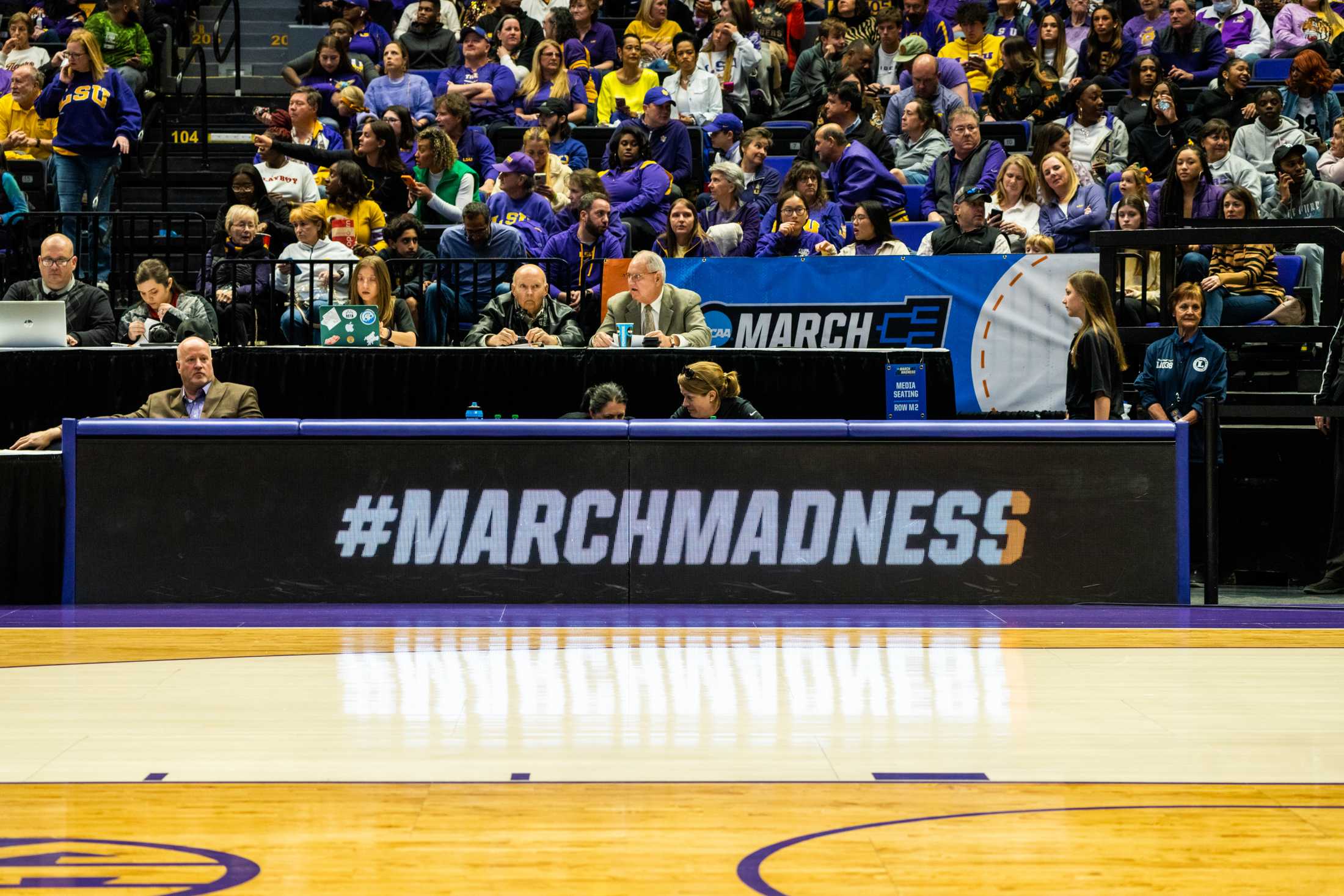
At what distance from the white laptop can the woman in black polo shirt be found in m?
6.32

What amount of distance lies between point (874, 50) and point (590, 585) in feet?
28.1

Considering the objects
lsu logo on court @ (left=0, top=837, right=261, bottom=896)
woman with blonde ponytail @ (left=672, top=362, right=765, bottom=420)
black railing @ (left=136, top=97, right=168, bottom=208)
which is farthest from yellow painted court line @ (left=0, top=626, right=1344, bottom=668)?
black railing @ (left=136, top=97, right=168, bottom=208)

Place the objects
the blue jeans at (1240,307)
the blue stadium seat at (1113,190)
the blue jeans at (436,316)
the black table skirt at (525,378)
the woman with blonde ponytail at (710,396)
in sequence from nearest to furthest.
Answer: the woman with blonde ponytail at (710,396)
the black table skirt at (525,378)
the blue jeans at (1240,307)
the blue jeans at (436,316)
the blue stadium seat at (1113,190)

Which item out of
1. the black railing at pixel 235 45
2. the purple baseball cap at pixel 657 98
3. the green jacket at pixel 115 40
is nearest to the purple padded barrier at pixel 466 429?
the purple baseball cap at pixel 657 98

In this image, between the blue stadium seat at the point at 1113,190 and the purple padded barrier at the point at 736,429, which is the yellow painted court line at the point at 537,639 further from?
the blue stadium seat at the point at 1113,190

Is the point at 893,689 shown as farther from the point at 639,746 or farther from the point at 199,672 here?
the point at 199,672

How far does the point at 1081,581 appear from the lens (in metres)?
8.91

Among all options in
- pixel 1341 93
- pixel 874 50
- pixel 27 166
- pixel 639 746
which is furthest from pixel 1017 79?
pixel 639 746

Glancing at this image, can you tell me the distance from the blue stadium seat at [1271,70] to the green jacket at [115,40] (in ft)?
35.3

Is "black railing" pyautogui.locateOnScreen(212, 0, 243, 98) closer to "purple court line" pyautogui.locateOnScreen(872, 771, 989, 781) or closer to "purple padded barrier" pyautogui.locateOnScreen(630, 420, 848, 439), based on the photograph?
"purple padded barrier" pyautogui.locateOnScreen(630, 420, 848, 439)

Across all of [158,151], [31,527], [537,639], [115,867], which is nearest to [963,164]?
[537,639]

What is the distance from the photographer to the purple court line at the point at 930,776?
471 cm

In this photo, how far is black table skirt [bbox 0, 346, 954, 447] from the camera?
10516mm

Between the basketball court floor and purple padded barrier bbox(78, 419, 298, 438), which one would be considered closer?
the basketball court floor
